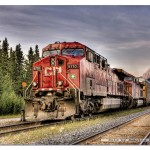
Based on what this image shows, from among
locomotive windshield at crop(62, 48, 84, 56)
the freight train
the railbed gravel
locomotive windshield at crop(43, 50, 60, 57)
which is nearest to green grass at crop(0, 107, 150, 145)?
the railbed gravel

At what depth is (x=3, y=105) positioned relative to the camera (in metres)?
17.1

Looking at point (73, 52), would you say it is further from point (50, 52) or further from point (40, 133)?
point (40, 133)

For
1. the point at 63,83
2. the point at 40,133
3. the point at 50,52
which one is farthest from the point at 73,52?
the point at 40,133

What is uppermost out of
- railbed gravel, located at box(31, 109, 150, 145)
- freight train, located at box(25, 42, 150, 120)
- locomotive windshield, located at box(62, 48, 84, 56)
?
locomotive windshield, located at box(62, 48, 84, 56)

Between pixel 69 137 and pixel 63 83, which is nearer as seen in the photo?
pixel 69 137

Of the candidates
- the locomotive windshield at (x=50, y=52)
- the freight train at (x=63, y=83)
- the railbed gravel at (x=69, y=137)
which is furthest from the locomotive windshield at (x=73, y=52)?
the railbed gravel at (x=69, y=137)

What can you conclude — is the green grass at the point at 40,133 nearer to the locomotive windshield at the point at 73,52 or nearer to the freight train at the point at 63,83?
the freight train at the point at 63,83

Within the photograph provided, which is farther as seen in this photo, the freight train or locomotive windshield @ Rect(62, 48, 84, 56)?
locomotive windshield @ Rect(62, 48, 84, 56)

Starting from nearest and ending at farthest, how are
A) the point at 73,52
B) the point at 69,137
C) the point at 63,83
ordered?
the point at 69,137, the point at 63,83, the point at 73,52

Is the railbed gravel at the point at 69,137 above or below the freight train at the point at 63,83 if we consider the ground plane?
below

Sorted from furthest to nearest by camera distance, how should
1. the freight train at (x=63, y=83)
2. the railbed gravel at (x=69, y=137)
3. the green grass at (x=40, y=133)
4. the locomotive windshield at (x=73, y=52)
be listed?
the locomotive windshield at (x=73, y=52) → the freight train at (x=63, y=83) → the green grass at (x=40, y=133) → the railbed gravel at (x=69, y=137)

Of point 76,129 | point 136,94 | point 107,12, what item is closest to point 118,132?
point 76,129

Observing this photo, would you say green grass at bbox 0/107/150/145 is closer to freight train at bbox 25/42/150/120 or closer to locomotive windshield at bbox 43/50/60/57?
freight train at bbox 25/42/150/120

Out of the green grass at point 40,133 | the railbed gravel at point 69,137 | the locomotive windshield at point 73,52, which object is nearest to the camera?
the railbed gravel at point 69,137
